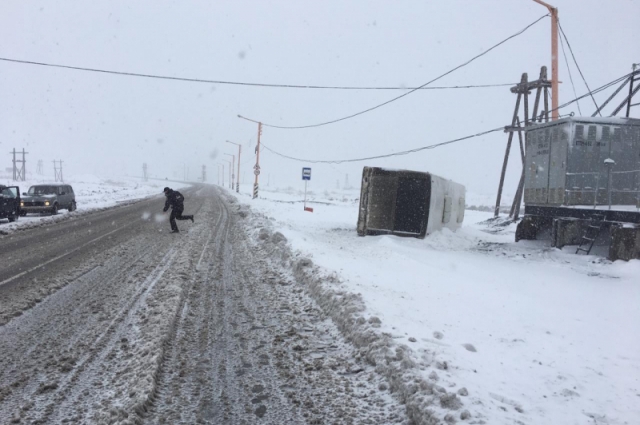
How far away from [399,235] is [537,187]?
271 inches

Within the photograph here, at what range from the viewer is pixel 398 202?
A: 50.1ft

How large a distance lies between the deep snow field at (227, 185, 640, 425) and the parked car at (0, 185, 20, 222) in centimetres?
1384

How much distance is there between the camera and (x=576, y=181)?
15523mm

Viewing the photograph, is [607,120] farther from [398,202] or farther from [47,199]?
[47,199]

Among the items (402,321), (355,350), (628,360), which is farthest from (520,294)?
(355,350)

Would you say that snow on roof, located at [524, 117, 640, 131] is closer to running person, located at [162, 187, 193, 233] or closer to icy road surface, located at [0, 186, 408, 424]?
icy road surface, located at [0, 186, 408, 424]

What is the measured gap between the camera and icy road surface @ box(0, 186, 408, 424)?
351 cm

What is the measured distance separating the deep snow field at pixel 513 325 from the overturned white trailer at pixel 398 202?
8.87 ft

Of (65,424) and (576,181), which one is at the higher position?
(576,181)

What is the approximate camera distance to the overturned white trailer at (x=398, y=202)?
1509 centimetres

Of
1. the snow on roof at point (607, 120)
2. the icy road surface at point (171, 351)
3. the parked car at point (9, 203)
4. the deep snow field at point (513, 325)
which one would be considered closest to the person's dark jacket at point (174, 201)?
the deep snow field at point (513, 325)

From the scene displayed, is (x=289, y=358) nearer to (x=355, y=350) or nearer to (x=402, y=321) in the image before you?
(x=355, y=350)

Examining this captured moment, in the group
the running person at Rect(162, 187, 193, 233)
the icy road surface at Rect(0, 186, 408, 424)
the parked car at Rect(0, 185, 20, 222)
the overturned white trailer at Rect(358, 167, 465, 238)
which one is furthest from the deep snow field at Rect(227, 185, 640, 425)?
the parked car at Rect(0, 185, 20, 222)

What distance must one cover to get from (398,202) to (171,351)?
462 inches
